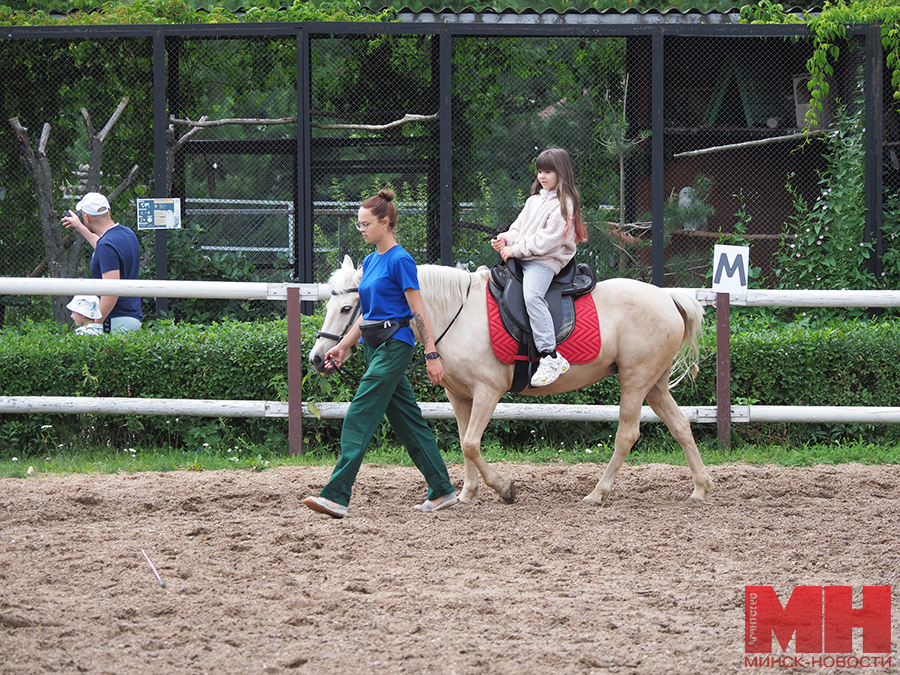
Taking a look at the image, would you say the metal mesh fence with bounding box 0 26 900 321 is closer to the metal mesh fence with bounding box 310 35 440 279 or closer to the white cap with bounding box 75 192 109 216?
the metal mesh fence with bounding box 310 35 440 279

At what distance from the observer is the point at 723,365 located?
278 inches

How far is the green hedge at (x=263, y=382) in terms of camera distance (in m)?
7.26

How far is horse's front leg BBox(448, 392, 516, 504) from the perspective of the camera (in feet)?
17.9

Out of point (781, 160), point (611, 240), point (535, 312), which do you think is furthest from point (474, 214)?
point (535, 312)

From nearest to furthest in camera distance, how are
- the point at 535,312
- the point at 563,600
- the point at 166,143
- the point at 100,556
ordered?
the point at 563,600
the point at 100,556
the point at 535,312
the point at 166,143

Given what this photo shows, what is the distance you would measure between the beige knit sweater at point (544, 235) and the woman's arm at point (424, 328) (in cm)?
81

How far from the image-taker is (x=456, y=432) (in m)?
7.38

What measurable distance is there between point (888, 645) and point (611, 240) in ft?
23.9

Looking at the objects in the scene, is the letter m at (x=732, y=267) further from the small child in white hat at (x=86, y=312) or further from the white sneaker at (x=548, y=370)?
the small child in white hat at (x=86, y=312)

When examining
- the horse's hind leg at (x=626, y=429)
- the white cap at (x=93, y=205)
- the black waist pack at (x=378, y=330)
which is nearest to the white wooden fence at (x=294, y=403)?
the white cap at (x=93, y=205)

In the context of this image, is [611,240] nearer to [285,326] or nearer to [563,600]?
[285,326]

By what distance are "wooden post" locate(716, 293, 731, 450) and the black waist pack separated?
315 cm

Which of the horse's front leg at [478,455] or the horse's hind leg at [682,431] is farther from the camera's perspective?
the horse's hind leg at [682,431]

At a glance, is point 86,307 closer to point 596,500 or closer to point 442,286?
point 442,286
